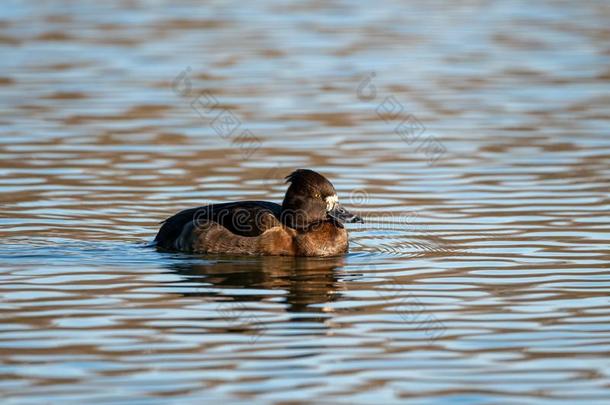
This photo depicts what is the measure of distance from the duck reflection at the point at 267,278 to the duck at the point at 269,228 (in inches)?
5.0

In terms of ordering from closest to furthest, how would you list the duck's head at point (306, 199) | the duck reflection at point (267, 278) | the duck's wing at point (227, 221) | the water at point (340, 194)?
the water at point (340, 194), the duck reflection at point (267, 278), the duck's wing at point (227, 221), the duck's head at point (306, 199)

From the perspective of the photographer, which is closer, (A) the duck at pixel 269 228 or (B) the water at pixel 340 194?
(B) the water at pixel 340 194

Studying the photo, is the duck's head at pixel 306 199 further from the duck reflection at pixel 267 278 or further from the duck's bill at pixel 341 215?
the duck reflection at pixel 267 278

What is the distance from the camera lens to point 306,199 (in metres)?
12.0

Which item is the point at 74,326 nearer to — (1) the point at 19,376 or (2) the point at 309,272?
(1) the point at 19,376

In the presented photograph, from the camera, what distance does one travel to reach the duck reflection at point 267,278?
32.9 feet

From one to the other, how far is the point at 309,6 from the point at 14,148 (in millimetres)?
16989

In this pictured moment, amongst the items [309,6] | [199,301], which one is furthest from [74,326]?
[309,6]

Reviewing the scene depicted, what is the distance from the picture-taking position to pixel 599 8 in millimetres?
31734

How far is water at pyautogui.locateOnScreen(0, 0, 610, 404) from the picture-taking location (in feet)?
26.5

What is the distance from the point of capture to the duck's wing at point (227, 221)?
11789 millimetres

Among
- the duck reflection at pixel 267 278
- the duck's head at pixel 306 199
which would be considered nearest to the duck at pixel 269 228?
the duck's head at pixel 306 199

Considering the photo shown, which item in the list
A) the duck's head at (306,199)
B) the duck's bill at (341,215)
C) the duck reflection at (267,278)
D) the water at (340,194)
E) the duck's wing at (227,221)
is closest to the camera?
the water at (340,194)

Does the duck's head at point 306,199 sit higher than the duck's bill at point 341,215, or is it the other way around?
the duck's head at point 306,199
